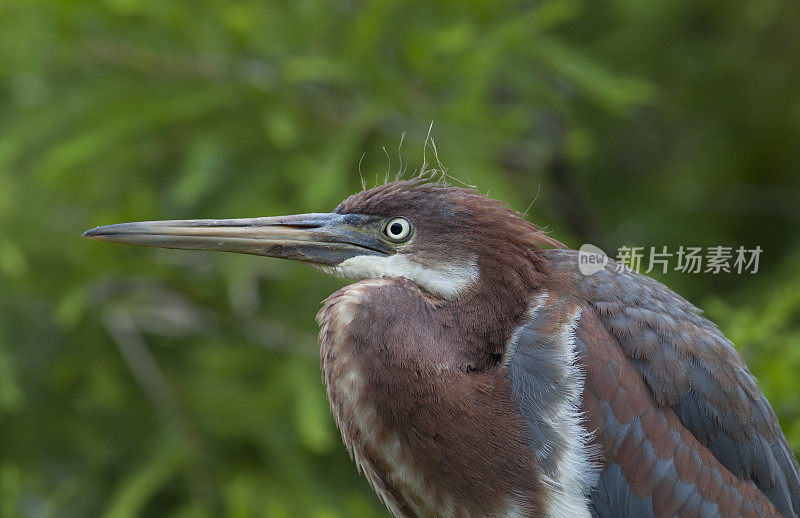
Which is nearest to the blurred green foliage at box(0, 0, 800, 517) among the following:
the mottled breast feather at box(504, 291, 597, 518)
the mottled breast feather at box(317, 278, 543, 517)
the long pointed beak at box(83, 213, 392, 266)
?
the long pointed beak at box(83, 213, 392, 266)

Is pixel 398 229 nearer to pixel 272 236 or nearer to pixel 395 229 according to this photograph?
pixel 395 229

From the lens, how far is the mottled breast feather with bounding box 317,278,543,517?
2336mm

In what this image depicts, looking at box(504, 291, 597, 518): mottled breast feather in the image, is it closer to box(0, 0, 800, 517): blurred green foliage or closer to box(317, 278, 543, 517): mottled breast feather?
box(317, 278, 543, 517): mottled breast feather

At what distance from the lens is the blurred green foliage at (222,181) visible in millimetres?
3795

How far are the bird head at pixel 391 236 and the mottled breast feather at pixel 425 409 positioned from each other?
0.15m

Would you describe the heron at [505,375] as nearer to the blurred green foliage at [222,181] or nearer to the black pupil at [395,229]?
the black pupil at [395,229]

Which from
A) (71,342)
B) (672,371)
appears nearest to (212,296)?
(71,342)

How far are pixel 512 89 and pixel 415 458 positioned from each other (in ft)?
9.03

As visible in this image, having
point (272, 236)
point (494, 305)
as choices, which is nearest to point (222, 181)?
point (272, 236)

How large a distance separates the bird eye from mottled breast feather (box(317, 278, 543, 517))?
190 millimetres

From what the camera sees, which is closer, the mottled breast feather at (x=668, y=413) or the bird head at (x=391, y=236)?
the mottled breast feather at (x=668, y=413)

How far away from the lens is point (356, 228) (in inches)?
100

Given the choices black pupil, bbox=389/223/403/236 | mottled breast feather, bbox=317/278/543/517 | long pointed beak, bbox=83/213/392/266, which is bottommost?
mottled breast feather, bbox=317/278/543/517

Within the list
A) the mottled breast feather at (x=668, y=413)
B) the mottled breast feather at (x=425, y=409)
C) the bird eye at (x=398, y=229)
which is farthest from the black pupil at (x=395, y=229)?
the mottled breast feather at (x=668, y=413)
